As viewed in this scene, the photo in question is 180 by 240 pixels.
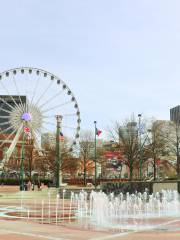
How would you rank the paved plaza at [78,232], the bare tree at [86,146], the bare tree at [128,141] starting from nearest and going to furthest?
1. the paved plaza at [78,232]
2. the bare tree at [128,141]
3. the bare tree at [86,146]

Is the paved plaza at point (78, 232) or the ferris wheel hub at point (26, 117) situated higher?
the ferris wheel hub at point (26, 117)

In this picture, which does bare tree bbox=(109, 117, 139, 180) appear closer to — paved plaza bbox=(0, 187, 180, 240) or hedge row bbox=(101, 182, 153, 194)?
hedge row bbox=(101, 182, 153, 194)

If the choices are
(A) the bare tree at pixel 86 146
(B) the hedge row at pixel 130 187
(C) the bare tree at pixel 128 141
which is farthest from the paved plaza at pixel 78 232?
(A) the bare tree at pixel 86 146

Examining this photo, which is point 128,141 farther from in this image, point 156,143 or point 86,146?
point 86,146

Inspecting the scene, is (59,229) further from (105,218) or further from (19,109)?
(19,109)

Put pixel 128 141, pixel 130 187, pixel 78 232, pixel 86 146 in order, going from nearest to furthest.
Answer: pixel 78 232 → pixel 130 187 → pixel 128 141 → pixel 86 146

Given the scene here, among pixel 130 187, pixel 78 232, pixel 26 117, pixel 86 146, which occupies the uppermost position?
pixel 26 117

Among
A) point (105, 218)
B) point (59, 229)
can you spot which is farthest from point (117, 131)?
point (59, 229)

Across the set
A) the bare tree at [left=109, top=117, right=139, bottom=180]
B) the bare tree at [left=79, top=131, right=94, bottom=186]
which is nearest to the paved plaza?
the bare tree at [left=109, top=117, right=139, bottom=180]

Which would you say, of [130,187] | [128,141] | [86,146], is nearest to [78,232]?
[130,187]

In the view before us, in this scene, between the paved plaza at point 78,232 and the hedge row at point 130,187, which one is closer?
the paved plaza at point 78,232

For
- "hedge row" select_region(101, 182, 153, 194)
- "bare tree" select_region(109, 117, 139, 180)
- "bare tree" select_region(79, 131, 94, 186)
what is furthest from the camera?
"bare tree" select_region(79, 131, 94, 186)

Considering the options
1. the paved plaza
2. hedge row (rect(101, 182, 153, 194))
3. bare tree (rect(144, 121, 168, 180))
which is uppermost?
bare tree (rect(144, 121, 168, 180))

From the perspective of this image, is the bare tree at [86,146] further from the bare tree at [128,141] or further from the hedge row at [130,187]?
the hedge row at [130,187]
